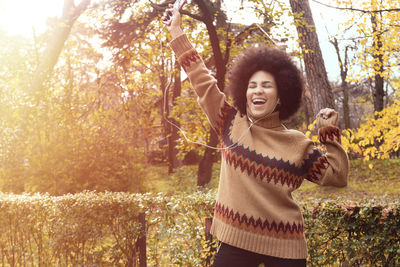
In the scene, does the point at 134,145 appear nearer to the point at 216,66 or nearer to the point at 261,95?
the point at 216,66

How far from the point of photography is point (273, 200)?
206 cm

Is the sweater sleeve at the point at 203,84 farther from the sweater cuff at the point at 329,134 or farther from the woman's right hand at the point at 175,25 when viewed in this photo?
the sweater cuff at the point at 329,134

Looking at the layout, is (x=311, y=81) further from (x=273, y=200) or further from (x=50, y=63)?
(x=50, y=63)

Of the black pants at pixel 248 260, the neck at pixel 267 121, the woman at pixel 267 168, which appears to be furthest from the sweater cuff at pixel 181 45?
the black pants at pixel 248 260

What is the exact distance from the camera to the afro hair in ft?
7.43

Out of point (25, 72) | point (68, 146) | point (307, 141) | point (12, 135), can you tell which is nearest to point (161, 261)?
point (307, 141)

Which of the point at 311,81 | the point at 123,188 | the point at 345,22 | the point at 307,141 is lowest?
the point at 123,188

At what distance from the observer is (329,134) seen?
2.06 meters

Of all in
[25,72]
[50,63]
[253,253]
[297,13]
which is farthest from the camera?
[50,63]

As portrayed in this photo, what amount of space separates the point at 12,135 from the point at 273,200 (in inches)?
296

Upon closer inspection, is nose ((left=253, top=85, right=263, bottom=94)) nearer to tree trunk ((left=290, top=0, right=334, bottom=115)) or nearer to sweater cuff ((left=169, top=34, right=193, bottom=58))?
sweater cuff ((left=169, top=34, right=193, bottom=58))

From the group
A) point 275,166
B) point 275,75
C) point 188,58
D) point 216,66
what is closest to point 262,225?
point 275,166

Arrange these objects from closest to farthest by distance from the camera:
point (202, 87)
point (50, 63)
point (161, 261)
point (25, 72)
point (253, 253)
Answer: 1. point (253, 253)
2. point (202, 87)
3. point (161, 261)
4. point (25, 72)
5. point (50, 63)

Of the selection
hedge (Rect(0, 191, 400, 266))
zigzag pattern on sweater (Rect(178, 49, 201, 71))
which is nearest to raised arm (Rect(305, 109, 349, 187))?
zigzag pattern on sweater (Rect(178, 49, 201, 71))
